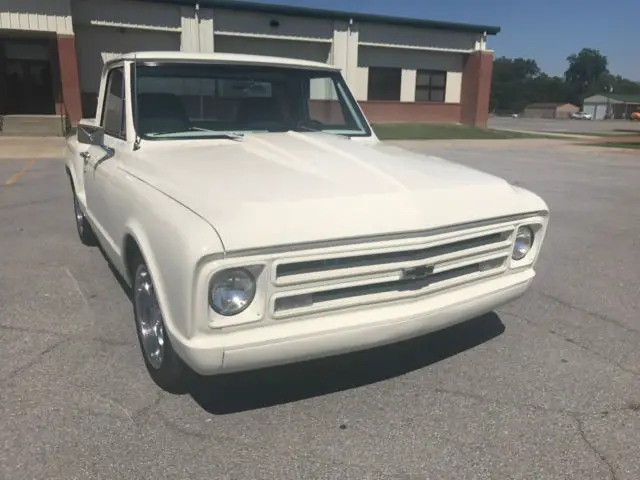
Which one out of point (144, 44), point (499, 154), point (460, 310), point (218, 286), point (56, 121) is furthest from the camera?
point (144, 44)

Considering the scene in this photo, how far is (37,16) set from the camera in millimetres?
19719

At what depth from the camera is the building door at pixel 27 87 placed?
2248 cm

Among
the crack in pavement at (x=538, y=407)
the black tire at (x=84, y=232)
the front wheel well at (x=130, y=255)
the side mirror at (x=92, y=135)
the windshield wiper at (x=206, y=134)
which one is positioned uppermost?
the windshield wiper at (x=206, y=134)

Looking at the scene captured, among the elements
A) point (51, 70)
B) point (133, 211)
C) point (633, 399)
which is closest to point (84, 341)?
point (133, 211)

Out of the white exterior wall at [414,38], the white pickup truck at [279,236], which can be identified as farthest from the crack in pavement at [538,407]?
the white exterior wall at [414,38]

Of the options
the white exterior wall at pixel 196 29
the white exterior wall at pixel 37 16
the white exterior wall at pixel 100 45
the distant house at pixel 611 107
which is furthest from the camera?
the distant house at pixel 611 107

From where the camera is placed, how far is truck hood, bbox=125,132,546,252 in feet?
7.66

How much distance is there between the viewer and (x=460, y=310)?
2.75 m

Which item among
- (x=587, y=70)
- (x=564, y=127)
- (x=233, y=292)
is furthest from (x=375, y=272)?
(x=587, y=70)

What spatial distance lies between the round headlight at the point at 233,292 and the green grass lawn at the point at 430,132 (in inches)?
823

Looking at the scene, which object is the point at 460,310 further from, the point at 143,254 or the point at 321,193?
the point at 143,254

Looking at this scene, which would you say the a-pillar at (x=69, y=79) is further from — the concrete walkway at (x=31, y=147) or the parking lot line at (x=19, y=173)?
the parking lot line at (x=19, y=173)

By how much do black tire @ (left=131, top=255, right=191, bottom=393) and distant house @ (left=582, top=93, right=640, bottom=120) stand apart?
111 m

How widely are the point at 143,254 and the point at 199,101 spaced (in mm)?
1610
